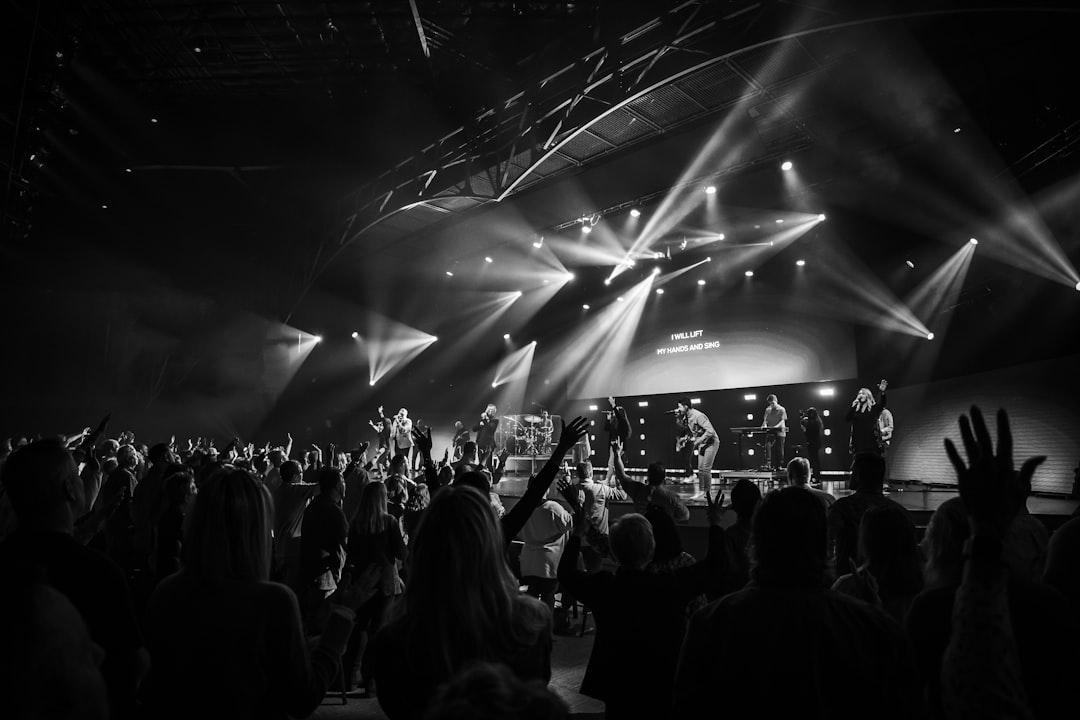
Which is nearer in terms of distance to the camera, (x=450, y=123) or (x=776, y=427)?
(x=450, y=123)

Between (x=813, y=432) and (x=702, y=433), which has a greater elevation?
(x=813, y=432)

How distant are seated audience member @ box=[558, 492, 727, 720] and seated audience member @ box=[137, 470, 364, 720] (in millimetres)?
1194

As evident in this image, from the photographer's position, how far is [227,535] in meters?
1.82

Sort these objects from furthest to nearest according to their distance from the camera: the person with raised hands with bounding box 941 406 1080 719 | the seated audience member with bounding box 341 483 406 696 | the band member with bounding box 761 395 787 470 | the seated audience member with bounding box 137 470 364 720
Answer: the band member with bounding box 761 395 787 470 → the seated audience member with bounding box 341 483 406 696 → the seated audience member with bounding box 137 470 364 720 → the person with raised hands with bounding box 941 406 1080 719

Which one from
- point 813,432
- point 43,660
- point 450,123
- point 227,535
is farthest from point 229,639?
point 813,432

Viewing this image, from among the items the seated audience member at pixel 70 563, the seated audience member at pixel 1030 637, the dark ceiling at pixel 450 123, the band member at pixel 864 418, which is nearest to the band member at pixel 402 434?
the dark ceiling at pixel 450 123

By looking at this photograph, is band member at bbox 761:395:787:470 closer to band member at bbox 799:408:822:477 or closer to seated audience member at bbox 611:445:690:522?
band member at bbox 799:408:822:477

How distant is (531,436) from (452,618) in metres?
17.4

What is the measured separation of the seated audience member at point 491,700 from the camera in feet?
2.93

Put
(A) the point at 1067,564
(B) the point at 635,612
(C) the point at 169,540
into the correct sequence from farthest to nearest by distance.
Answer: (C) the point at 169,540
(B) the point at 635,612
(A) the point at 1067,564

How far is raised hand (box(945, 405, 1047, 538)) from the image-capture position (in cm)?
135

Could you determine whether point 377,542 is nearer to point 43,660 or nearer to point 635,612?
point 635,612

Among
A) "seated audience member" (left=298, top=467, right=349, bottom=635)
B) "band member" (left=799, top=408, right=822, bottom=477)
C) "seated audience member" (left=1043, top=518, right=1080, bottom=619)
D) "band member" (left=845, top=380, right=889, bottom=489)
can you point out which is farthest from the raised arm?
"band member" (left=799, top=408, right=822, bottom=477)

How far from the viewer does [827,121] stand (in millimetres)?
10320
